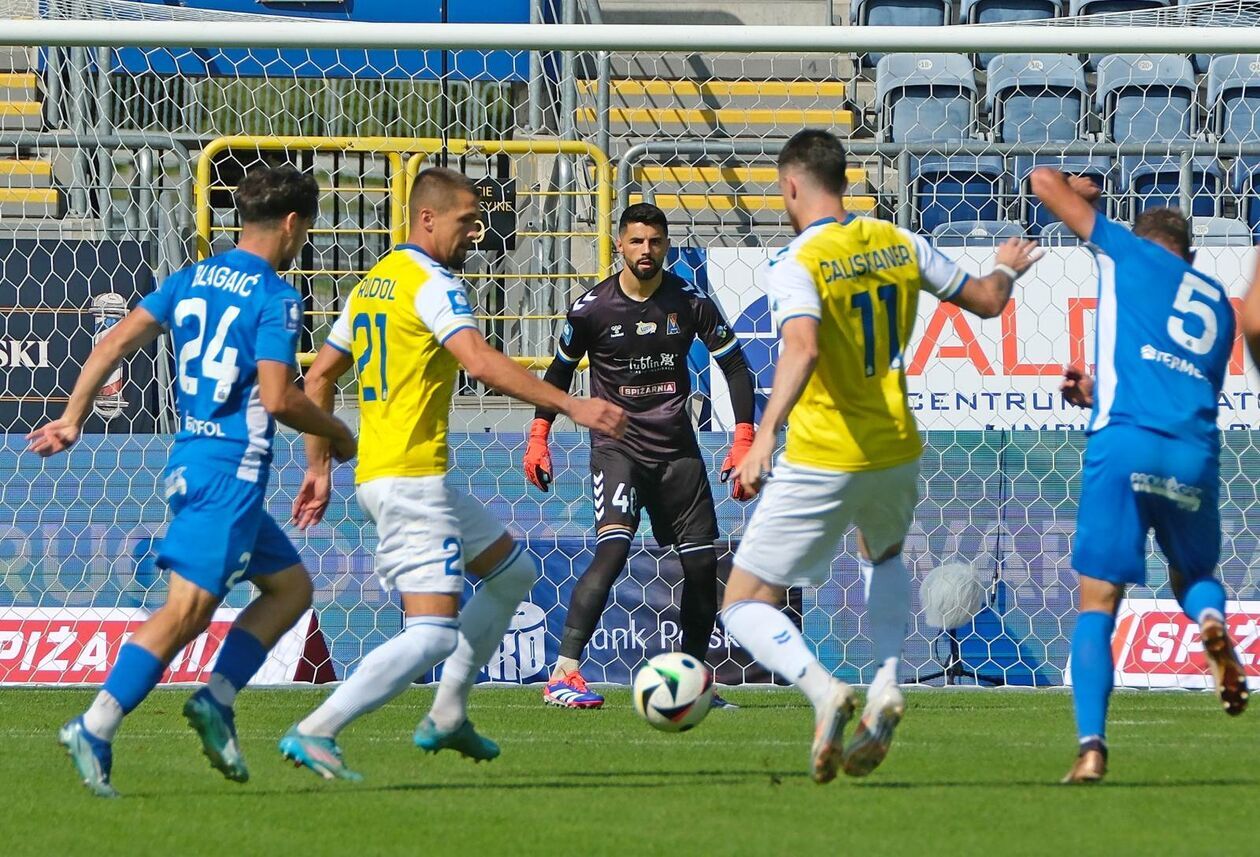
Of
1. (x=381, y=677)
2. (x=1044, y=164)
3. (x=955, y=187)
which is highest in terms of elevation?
(x=1044, y=164)

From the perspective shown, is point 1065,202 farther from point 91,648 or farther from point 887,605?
point 91,648

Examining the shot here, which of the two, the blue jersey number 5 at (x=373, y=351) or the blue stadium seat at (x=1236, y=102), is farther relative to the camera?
the blue stadium seat at (x=1236, y=102)

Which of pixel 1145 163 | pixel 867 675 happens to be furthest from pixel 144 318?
pixel 1145 163

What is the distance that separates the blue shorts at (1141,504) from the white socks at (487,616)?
189 cm

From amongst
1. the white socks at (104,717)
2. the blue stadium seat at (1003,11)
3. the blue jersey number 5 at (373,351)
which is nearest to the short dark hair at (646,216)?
the blue jersey number 5 at (373,351)

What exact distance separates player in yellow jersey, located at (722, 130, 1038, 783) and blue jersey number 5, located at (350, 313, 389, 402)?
51.1 inches

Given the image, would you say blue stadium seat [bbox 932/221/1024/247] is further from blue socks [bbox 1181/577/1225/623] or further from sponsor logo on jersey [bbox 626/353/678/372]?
blue socks [bbox 1181/577/1225/623]

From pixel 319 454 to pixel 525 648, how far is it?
13.0 feet

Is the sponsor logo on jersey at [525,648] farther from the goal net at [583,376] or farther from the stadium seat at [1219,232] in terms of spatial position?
the stadium seat at [1219,232]

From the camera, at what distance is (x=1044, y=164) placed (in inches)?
493

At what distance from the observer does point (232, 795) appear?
551 cm

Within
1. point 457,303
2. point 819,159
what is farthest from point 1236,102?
point 457,303

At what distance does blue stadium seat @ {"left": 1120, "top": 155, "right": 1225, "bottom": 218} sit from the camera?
477 inches

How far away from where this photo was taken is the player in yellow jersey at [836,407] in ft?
18.7
